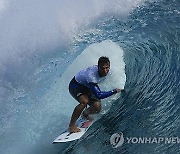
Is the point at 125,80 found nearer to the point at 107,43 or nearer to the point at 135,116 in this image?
the point at 135,116

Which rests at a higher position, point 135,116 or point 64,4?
point 64,4

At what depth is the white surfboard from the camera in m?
7.61

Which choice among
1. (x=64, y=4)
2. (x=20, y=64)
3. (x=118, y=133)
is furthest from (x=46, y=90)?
(x=64, y=4)

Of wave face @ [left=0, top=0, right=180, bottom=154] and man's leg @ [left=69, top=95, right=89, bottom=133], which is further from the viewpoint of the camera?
wave face @ [left=0, top=0, right=180, bottom=154]

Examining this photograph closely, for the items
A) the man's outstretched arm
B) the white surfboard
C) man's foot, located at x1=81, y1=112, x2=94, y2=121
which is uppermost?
the man's outstretched arm

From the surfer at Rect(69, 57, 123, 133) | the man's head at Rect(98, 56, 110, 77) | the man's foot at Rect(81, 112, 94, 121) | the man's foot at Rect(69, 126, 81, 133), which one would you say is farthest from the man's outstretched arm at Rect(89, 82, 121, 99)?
the man's foot at Rect(69, 126, 81, 133)

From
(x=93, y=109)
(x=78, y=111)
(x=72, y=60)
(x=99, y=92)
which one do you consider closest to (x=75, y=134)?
(x=78, y=111)

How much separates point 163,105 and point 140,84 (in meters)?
1.02

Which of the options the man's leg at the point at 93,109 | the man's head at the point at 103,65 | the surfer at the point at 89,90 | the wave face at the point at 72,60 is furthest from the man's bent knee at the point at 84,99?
the wave face at the point at 72,60

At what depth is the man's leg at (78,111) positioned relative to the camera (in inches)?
299

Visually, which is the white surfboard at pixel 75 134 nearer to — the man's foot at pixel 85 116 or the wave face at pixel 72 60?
the man's foot at pixel 85 116

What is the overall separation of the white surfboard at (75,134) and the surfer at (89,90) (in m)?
0.08

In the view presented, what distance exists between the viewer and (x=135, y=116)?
8.05 meters

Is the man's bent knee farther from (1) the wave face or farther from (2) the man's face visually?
(1) the wave face
